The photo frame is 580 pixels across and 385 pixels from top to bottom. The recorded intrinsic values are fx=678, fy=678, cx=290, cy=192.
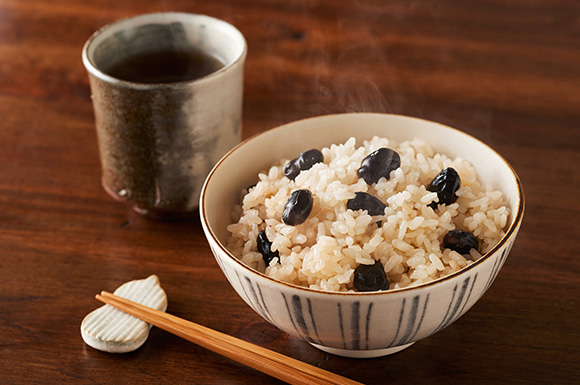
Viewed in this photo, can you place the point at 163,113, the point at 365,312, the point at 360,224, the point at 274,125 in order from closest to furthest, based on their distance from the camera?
1. the point at 365,312
2. the point at 360,224
3. the point at 163,113
4. the point at 274,125

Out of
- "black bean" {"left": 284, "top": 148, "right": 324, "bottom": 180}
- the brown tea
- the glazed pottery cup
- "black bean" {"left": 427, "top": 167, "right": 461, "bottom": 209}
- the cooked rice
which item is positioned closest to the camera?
the cooked rice

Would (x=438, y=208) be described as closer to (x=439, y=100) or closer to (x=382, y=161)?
(x=382, y=161)

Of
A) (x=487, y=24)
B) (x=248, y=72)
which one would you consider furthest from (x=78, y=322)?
(x=487, y=24)

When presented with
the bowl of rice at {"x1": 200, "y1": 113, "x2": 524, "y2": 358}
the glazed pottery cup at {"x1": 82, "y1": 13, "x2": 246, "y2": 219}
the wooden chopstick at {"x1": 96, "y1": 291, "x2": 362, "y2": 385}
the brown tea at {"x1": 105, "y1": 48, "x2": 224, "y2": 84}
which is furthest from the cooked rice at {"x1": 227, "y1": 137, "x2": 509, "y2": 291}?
the brown tea at {"x1": 105, "y1": 48, "x2": 224, "y2": 84}

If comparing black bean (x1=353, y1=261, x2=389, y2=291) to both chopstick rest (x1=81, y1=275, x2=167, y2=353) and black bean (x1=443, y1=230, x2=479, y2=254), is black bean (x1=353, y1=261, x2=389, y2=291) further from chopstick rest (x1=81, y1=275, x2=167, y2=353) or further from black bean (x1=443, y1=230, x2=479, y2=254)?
chopstick rest (x1=81, y1=275, x2=167, y2=353)

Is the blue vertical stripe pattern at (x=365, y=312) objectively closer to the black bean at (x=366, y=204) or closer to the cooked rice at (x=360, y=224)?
the cooked rice at (x=360, y=224)

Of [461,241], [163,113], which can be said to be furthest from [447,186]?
[163,113]

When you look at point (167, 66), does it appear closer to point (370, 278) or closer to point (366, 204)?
point (366, 204)
